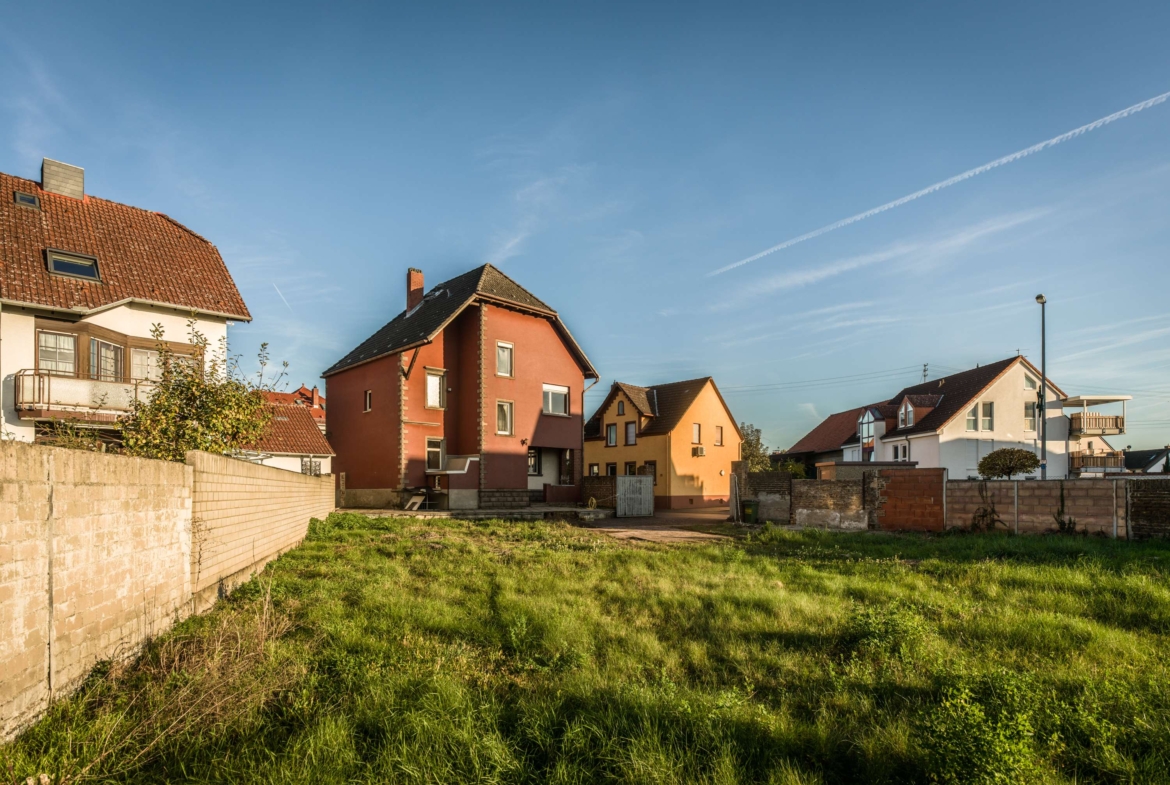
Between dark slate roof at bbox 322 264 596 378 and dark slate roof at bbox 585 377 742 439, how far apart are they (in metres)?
6.57

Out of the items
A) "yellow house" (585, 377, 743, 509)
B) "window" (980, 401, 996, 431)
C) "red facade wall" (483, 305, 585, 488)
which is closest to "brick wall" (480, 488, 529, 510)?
"red facade wall" (483, 305, 585, 488)

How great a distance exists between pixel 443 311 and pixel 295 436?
27.9 feet

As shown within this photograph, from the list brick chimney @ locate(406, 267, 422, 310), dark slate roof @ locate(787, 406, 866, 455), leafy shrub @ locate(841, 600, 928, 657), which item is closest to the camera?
leafy shrub @ locate(841, 600, 928, 657)

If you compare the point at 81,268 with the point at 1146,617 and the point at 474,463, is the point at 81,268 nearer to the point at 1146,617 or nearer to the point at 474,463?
the point at 474,463

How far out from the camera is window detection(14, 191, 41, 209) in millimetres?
18703

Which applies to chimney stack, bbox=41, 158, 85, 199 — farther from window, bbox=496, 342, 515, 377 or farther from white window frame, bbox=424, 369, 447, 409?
window, bbox=496, 342, 515, 377

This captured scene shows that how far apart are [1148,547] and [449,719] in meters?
13.7

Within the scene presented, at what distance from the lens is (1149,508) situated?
12.8 meters

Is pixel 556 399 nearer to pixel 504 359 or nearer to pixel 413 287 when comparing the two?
pixel 504 359

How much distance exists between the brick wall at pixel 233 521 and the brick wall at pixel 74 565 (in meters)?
0.58

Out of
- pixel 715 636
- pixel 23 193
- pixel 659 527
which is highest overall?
pixel 23 193

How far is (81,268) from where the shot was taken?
722 inches

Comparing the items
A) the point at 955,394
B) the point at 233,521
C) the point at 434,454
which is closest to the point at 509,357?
the point at 434,454

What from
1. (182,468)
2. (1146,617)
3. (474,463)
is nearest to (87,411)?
(474,463)
